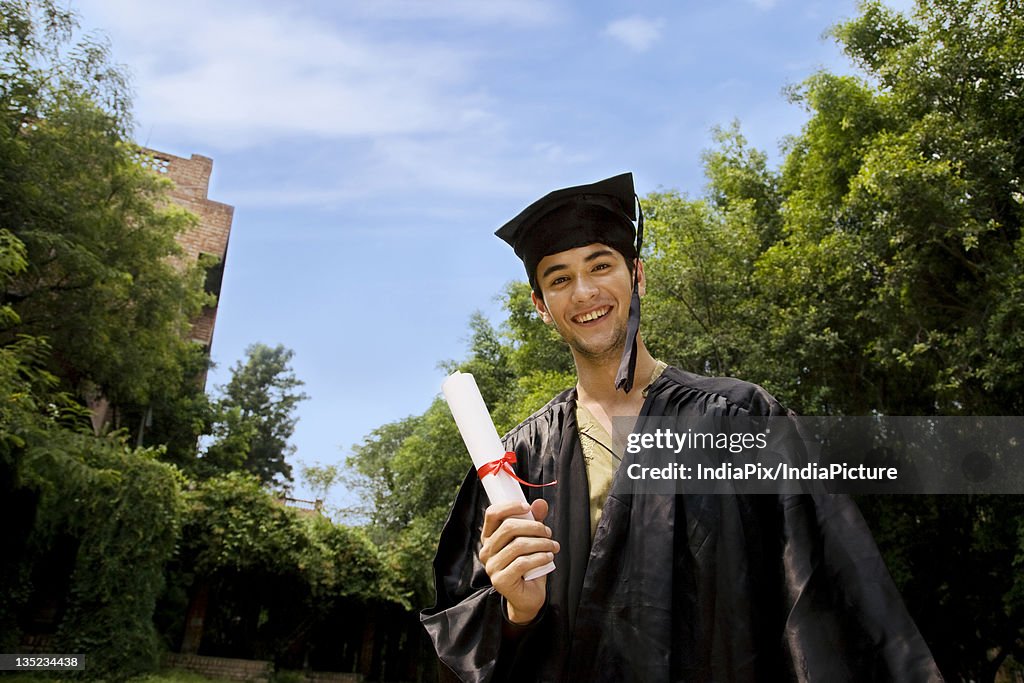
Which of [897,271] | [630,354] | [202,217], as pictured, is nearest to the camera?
[630,354]

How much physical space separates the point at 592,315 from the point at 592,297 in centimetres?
5

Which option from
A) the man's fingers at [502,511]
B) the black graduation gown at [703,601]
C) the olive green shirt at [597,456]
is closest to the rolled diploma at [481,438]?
the man's fingers at [502,511]

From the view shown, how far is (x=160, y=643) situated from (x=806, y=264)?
13.5m

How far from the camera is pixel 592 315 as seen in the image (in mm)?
1949

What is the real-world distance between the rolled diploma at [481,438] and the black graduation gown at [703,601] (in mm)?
182

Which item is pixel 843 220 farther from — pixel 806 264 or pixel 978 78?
pixel 978 78

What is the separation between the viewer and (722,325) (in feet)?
37.9

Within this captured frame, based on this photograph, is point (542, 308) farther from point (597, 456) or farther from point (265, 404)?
point (265, 404)

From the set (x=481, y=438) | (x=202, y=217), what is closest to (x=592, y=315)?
(x=481, y=438)

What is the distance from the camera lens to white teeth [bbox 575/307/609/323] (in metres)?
1.94

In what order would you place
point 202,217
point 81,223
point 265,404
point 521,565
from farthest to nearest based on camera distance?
point 265,404
point 202,217
point 81,223
point 521,565

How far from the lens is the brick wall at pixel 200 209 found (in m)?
22.9

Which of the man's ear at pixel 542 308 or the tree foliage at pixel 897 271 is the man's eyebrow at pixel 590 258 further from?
the tree foliage at pixel 897 271

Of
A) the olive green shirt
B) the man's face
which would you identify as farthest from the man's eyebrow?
the olive green shirt
